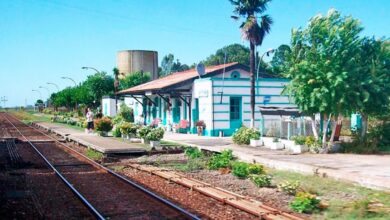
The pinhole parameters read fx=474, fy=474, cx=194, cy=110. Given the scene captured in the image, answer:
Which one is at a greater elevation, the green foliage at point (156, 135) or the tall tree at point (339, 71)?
the tall tree at point (339, 71)

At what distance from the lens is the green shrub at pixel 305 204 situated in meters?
9.15

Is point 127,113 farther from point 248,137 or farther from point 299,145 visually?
point 299,145

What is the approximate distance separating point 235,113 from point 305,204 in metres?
19.8

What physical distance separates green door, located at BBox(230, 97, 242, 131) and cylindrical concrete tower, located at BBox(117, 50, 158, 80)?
2018 inches

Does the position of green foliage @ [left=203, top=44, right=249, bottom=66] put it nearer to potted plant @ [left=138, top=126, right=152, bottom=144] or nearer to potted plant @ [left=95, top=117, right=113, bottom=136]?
potted plant @ [left=95, top=117, right=113, bottom=136]

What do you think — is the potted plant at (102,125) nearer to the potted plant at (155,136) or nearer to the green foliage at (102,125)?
the green foliage at (102,125)

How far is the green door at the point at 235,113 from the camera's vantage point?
28734 mm

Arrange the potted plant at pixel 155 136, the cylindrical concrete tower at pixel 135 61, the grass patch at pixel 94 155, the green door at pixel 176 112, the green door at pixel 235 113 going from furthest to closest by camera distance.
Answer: the cylindrical concrete tower at pixel 135 61 → the green door at pixel 176 112 → the green door at pixel 235 113 → the potted plant at pixel 155 136 → the grass patch at pixel 94 155

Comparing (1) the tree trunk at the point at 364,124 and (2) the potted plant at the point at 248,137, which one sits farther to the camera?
(2) the potted plant at the point at 248,137

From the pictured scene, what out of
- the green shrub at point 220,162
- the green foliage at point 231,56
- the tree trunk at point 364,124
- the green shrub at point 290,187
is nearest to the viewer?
the green shrub at point 290,187

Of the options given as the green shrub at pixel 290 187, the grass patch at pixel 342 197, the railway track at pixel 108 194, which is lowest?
the railway track at pixel 108 194

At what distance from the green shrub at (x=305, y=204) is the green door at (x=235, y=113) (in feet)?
63.4

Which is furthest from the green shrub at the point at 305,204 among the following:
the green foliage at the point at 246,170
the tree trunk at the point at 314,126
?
the tree trunk at the point at 314,126

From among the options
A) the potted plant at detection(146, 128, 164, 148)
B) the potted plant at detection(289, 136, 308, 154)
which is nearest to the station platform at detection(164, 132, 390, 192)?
the potted plant at detection(289, 136, 308, 154)
